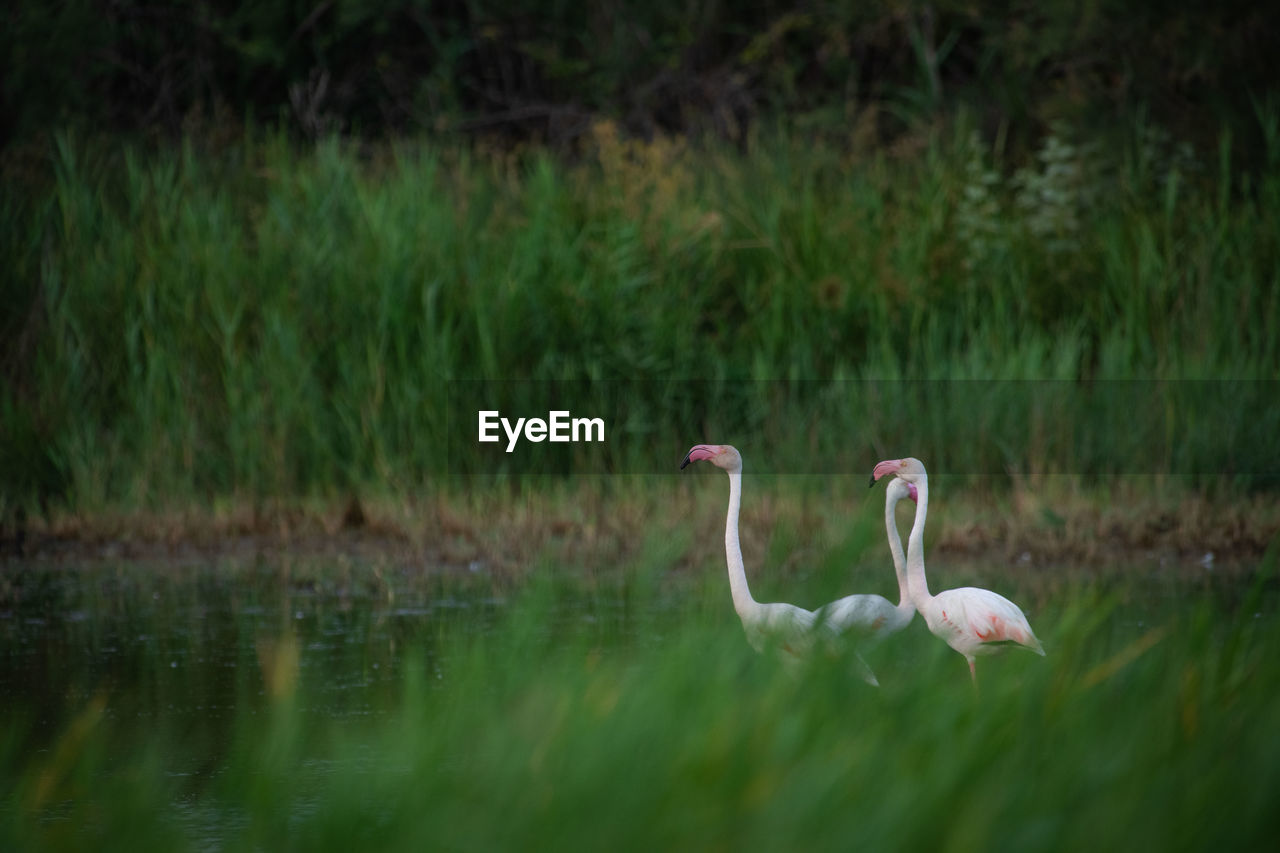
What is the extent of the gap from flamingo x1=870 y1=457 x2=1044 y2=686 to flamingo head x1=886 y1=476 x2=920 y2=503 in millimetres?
79

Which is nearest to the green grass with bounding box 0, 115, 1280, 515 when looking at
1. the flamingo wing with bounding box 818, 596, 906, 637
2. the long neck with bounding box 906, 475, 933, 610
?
the long neck with bounding box 906, 475, 933, 610

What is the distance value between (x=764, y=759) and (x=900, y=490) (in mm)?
2195

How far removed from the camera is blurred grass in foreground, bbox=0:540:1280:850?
310cm

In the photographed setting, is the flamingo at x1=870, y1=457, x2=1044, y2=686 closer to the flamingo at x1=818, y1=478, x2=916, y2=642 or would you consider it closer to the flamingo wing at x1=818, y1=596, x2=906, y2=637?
the flamingo at x1=818, y1=478, x2=916, y2=642

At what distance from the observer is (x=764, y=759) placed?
3.24 meters

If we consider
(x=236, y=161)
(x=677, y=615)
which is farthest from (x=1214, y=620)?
(x=236, y=161)

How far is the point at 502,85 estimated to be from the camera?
60.7 ft

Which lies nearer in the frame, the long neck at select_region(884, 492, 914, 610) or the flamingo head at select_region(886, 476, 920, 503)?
the long neck at select_region(884, 492, 914, 610)

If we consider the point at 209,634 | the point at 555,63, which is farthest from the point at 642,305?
the point at 555,63

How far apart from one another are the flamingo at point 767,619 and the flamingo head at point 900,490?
0.47 metres

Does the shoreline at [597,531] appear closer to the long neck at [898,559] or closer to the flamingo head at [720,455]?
the flamingo head at [720,455]

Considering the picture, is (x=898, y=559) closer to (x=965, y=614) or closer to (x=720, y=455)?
(x=965, y=614)

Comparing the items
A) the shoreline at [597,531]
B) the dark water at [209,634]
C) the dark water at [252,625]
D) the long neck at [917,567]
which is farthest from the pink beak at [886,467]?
the shoreline at [597,531]

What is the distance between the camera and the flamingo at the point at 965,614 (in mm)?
4879
